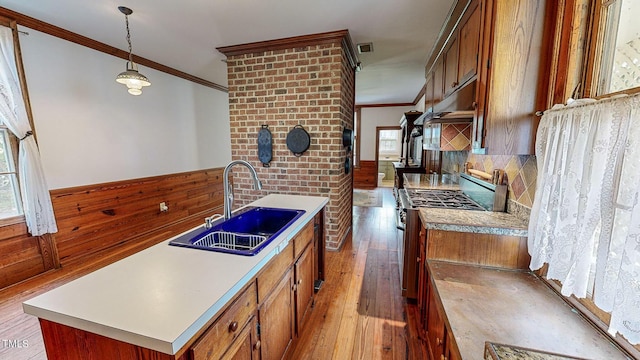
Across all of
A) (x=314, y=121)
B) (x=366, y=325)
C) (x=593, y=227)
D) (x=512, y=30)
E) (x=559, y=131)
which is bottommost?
(x=366, y=325)

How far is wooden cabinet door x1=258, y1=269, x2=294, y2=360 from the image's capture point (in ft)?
3.85

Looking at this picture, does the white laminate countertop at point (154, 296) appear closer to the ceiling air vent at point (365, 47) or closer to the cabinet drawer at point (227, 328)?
the cabinet drawer at point (227, 328)

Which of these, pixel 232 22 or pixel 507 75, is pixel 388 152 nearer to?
pixel 232 22

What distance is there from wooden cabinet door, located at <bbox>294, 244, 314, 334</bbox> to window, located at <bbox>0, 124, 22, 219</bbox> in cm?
291

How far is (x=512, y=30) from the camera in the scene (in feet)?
4.06

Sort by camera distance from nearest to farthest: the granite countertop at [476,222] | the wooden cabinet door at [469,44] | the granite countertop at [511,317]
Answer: the granite countertop at [511,317], the granite countertop at [476,222], the wooden cabinet door at [469,44]

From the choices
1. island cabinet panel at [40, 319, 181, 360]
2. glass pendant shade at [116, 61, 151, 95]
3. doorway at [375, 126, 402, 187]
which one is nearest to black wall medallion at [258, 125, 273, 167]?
glass pendant shade at [116, 61, 151, 95]

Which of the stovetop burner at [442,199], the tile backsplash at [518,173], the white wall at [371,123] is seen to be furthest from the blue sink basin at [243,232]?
the white wall at [371,123]

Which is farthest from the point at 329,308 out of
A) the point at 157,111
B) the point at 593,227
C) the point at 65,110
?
the point at 157,111

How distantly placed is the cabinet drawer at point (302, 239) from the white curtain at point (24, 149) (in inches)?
106

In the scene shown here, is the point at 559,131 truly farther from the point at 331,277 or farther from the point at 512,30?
the point at 331,277

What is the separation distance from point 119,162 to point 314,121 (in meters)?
2.59

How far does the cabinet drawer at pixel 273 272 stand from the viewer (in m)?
1.12

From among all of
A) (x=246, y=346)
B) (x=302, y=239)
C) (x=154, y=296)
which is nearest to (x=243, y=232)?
(x=302, y=239)
